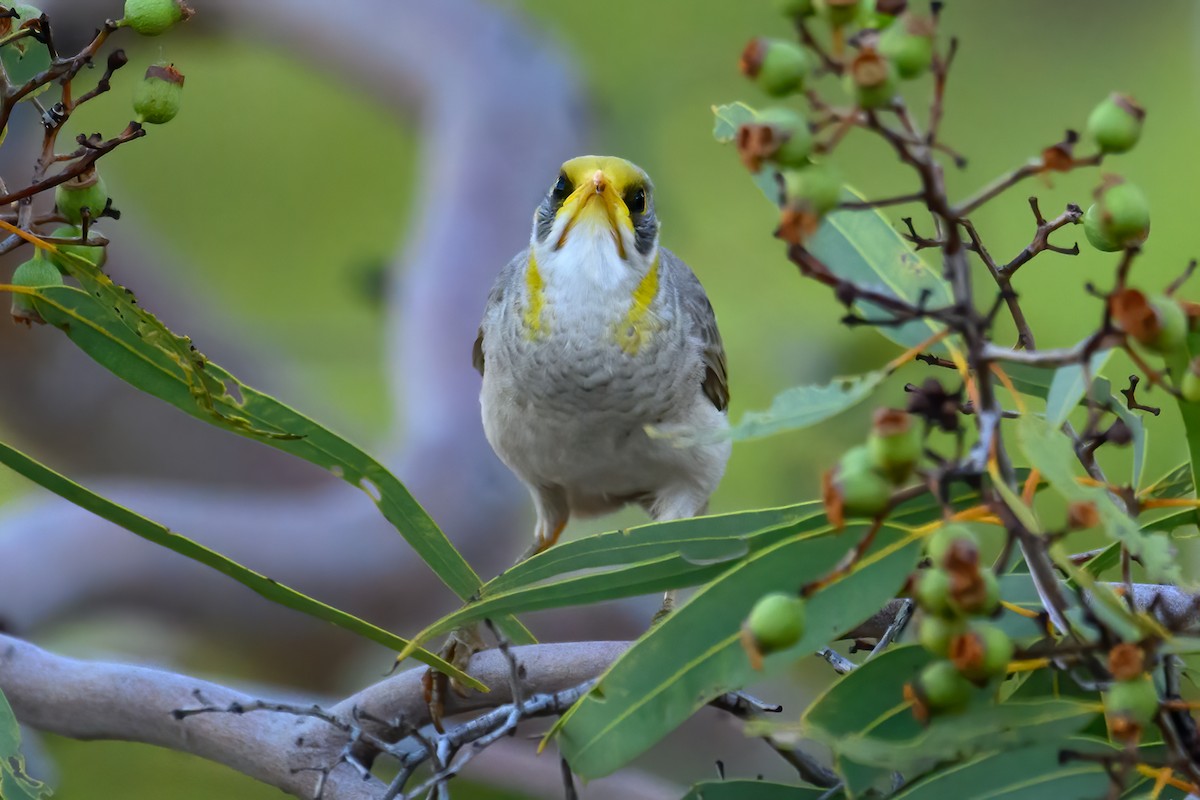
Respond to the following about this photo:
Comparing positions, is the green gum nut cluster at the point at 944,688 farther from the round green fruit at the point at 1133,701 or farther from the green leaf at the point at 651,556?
the green leaf at the point at 651,556

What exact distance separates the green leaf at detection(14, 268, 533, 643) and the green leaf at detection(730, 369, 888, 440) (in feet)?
0.84

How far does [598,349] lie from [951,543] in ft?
2.05

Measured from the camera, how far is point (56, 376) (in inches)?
105

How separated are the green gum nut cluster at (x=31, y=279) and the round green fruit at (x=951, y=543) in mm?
474

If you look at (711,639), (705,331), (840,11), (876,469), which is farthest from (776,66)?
(705,331)

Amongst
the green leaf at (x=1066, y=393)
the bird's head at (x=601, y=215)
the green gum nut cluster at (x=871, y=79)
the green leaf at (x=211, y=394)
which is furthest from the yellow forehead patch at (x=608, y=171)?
the green gum nut cluster at (x=871, y=79)

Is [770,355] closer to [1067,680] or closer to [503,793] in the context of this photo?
[503,793]

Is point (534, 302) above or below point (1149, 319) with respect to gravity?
above

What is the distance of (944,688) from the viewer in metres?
0.41

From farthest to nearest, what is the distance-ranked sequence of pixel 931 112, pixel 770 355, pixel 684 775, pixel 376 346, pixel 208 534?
pixel 376 346 < pixel 770 355 < pixel 684 775 < pixel 208 534 < pixel 931 112

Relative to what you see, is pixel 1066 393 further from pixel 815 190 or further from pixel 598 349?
pixel 598 349

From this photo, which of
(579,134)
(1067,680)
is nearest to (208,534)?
(579,134)

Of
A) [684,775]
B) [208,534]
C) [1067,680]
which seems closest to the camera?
[1067,680]

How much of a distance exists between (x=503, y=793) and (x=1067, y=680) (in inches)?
57.1
